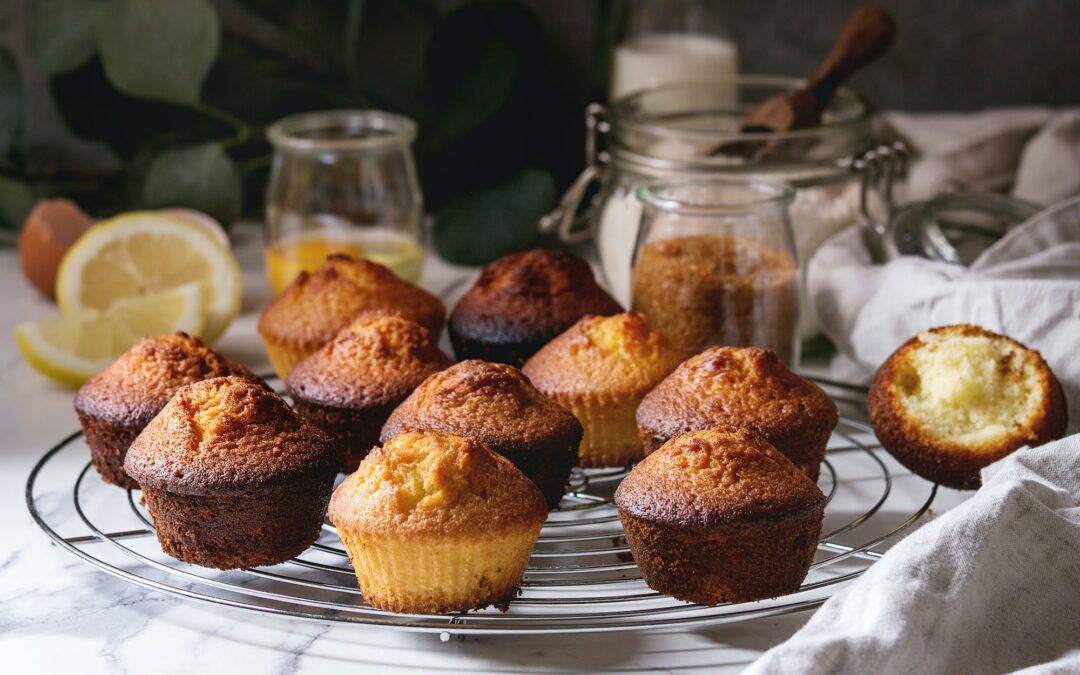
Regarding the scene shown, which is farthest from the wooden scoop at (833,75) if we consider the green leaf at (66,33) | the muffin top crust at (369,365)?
the green leaf at (66,33)

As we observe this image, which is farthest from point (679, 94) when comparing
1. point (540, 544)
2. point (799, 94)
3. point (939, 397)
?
point (540, 544)

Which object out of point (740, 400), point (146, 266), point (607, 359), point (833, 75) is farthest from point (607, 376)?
point (146, 266)

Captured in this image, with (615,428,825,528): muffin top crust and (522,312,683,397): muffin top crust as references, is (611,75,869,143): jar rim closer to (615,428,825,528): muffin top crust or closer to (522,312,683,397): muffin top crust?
(522,312,683,397): muffin top crust

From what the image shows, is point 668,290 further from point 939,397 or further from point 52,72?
point 52,72

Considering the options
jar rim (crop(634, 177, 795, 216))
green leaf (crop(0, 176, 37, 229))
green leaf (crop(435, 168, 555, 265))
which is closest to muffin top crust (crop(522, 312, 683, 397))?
jar rim (crop(634, 177, 795, 216))

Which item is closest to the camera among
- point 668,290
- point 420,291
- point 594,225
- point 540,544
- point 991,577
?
point 991,577

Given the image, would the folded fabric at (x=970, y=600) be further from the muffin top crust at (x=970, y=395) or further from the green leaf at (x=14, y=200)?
the green leaf at (x=14, y=200)
